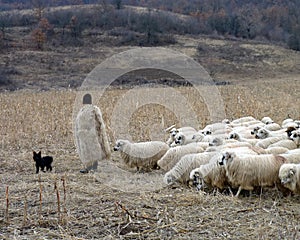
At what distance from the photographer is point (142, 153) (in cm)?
942

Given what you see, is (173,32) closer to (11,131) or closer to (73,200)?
(11,131)

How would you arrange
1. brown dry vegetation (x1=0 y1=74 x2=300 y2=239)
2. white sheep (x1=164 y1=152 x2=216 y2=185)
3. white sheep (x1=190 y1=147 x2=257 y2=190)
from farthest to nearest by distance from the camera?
1. white sheep (x1=164 y1=152 x2=216 y2=185)
2. white sheep (x1=190 y1=147 x2=257 y2=190)
3. brown dry vegetation (x1=0 y1=74 x2=300 y2=239)

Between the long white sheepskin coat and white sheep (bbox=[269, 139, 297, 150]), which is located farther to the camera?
the long white sheepskin coat

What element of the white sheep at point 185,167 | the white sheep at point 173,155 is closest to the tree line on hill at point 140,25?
the white sheep at point 173,155

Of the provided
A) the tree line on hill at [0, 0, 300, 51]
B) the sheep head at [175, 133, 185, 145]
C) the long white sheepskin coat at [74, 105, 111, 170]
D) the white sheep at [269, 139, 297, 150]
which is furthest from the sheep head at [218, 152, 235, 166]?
the tree line on hill at [0, 0, 300, 51]

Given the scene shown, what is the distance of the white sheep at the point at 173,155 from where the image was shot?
8.85 metres

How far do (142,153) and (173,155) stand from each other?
0.83m

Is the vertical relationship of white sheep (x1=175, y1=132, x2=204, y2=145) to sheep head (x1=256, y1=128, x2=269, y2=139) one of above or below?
below

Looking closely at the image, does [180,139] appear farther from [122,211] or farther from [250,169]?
[122,211]

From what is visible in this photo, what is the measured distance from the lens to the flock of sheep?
23.5ft

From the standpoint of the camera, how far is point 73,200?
7078 millimetres

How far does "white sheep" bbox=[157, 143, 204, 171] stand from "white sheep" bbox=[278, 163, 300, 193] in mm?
2324

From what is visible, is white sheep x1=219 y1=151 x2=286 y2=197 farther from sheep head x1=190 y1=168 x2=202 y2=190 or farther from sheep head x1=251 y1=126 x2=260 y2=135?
sheep head x1=251 y1=126 x2=260 y2=135

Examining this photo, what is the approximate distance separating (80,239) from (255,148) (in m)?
4.01
